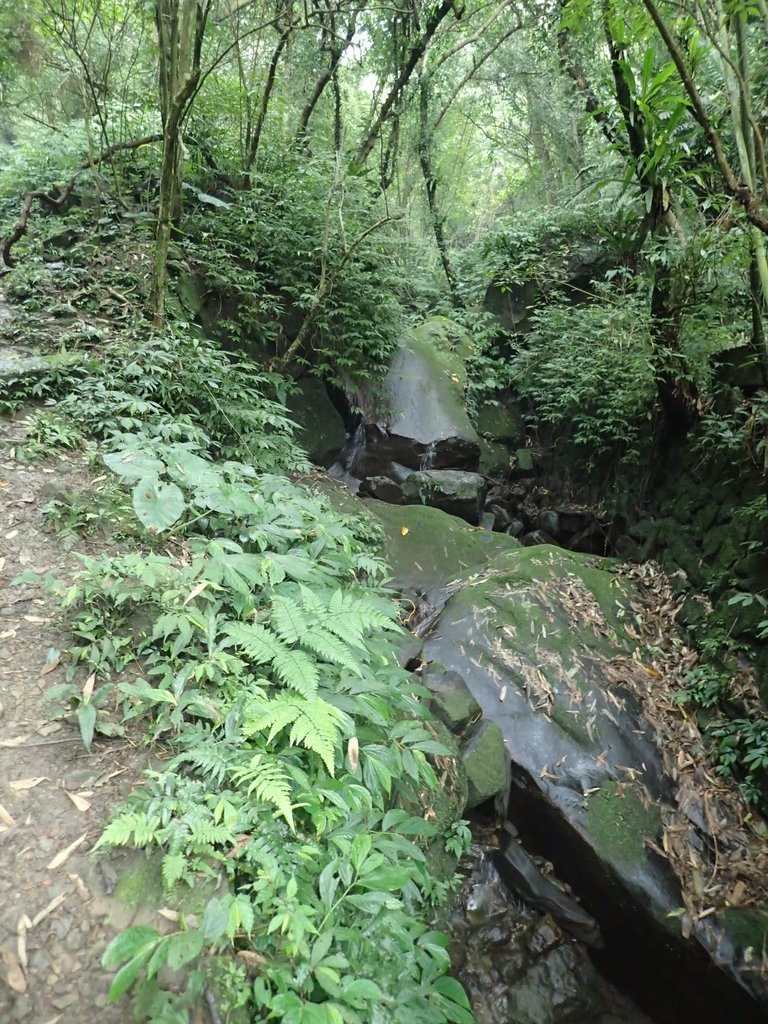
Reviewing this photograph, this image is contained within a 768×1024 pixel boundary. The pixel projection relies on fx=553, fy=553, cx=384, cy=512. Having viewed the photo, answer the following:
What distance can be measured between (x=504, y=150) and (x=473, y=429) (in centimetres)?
948

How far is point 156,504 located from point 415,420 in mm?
5287

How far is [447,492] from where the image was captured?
718 cm

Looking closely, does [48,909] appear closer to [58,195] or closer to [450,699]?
[450,699]

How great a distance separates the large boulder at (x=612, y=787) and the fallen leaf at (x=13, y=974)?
113 inches

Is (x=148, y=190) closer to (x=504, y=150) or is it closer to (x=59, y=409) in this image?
(x=59, y=409)

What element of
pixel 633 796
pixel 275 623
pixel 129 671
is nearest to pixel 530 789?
pixel 633 796

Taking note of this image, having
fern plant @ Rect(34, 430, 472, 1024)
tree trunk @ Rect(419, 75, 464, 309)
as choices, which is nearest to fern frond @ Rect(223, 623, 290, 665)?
fern plant @ Rect(34, 430, 472, 1024)

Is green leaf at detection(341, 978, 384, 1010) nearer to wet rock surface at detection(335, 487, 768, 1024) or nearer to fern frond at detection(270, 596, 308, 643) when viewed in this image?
fern frond at detection(270, 596, 308, 643)

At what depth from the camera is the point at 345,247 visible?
6277 mm

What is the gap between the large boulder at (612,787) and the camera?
130 inches

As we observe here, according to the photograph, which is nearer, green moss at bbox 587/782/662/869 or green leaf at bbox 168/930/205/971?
green leaf at bbox 168/930/205/971

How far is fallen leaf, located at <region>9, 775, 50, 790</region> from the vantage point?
6.56 feet

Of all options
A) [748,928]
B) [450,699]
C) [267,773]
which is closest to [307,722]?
[267,773]

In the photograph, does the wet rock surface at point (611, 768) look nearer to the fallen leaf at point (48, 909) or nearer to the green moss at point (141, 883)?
the green moss at point (141, 883)
